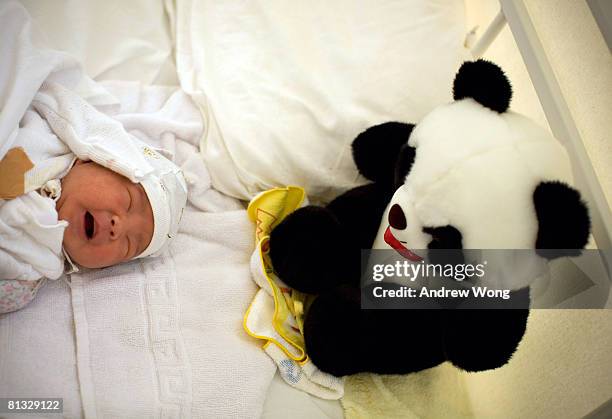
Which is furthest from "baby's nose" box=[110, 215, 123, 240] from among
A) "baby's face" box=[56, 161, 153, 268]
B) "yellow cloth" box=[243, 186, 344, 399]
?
"yellow cloth" box=[243, 186, 344, 399]

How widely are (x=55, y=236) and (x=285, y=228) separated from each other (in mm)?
383

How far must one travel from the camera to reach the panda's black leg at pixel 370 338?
745mm

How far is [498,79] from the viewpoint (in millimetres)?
640

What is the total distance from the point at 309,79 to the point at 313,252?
1.22ft

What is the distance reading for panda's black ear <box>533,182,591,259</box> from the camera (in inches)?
20.0

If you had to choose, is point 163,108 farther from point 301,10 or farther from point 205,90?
point 301,10

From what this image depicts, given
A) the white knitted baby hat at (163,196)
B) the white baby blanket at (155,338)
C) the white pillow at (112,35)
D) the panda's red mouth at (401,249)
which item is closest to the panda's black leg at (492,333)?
the panda's red mouth at (401,249)

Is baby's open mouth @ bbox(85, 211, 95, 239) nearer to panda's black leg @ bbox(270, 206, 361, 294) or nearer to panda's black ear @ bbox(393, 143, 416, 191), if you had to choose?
panda's black leg @ bbox(270, 206, 361, 294)

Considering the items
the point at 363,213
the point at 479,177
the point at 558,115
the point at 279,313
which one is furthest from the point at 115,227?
the point at 558,115

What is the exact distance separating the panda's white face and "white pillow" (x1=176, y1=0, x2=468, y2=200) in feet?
1.01

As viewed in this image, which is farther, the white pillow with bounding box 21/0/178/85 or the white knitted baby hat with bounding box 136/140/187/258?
the white pillow with bounding box 21/0/178/85

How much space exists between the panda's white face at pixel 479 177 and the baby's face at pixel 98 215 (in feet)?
1.51

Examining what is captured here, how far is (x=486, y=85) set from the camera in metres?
0.65

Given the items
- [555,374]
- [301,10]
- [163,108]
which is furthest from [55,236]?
[555,374]
